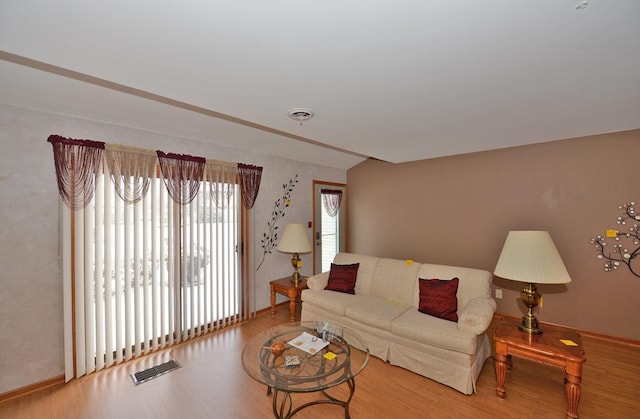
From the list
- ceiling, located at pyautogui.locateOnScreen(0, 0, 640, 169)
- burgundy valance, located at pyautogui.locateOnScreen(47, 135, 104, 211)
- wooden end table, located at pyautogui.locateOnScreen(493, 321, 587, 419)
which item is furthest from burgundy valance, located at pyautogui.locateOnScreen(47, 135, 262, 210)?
wooden end table, located at pyautogui.locateOnScreen(493, 321, 587, 419)

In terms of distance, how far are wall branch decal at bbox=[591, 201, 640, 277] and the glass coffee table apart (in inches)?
124

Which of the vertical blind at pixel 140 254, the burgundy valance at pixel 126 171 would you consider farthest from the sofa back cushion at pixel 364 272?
the burgundy valance at pixel 126 171

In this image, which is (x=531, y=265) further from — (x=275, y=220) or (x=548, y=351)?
(x=275, y=220)

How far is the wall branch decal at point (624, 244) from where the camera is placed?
296cm

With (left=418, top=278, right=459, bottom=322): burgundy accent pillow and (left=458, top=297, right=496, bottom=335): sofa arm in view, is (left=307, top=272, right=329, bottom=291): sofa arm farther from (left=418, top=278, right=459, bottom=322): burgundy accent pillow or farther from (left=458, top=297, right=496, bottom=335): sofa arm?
(left=458, top=297, right=496, bottom=335): sofa arm

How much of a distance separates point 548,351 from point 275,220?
336 centimetres

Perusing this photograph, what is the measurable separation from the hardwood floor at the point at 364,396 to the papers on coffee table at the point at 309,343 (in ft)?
1.39

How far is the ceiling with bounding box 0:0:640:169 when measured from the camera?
1185 mm

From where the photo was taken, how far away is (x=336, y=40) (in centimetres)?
137

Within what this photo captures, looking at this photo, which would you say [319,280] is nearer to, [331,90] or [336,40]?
[331,90]

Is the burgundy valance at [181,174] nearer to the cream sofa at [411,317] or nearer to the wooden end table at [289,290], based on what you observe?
the wooden end table at [289,290]

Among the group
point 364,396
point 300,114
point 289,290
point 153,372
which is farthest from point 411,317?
point 153,372

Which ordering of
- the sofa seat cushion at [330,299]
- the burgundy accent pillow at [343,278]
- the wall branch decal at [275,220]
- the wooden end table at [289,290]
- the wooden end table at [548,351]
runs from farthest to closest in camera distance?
the wall branch decal at [275,220]
the wooden end table at [289,290]
the burgundy accent pillow at [343,278]
the sofa seat cushion at [330,299]
the wooden end table at [548,351]

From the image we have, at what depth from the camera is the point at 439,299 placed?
2756 millimetres
